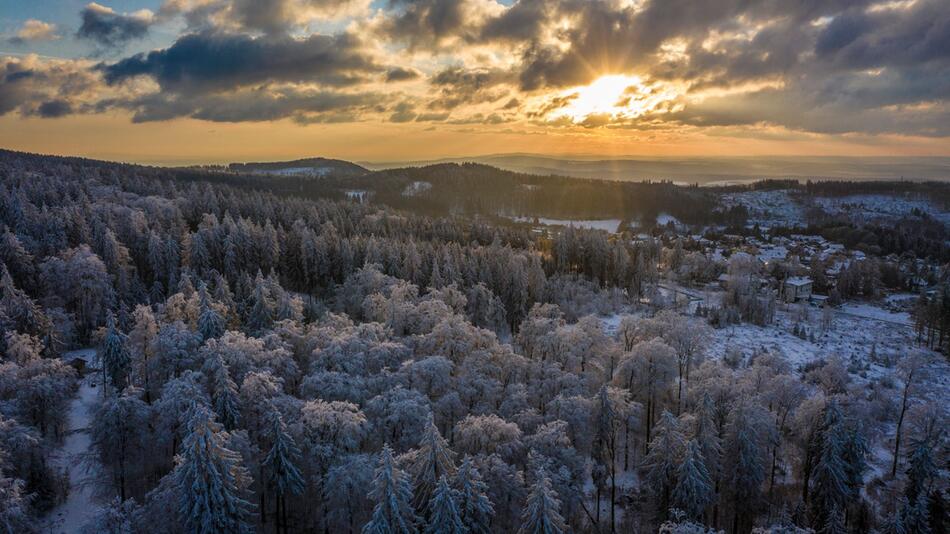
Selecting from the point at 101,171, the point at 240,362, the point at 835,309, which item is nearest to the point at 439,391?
the point at 240,362

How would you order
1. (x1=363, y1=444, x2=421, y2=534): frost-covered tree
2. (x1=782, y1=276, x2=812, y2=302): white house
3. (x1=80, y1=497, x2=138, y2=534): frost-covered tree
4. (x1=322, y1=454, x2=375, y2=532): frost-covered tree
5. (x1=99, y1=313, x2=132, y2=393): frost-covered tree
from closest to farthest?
(x1=80, y1=497, x2=138, y2=534): frost-covered tree < (x1=363, y1=444, x2=421, y2=534): frost-covered tree < (x1=322, y1=454, x2=375, y2=532): frost-covered tree < (x1=99, y1=313, x2=132, y2=393): frost-covered tree < (x1=782, y1=276, x2=812, y2=302): white house

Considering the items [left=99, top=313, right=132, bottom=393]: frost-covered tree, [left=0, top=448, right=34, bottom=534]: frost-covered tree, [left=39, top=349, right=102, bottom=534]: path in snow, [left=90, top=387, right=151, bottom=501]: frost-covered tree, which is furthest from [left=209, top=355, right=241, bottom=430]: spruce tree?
[left=99, top=313, right=132, bottom=393]: frost-covered tree

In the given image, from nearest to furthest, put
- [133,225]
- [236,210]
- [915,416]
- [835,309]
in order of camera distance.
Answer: [915,416] → [133,225] → [835,309] → [236,210]

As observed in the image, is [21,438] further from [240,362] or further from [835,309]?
[835,309]

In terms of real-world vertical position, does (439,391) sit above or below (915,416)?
above

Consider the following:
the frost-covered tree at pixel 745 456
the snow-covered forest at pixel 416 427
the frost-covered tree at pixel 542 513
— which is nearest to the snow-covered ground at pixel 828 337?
the snow-covered forest at pixel 416 427

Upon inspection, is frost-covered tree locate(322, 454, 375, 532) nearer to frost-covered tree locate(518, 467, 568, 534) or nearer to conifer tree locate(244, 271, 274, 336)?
frost-covered tree locate(518, 467, 568, 534)
